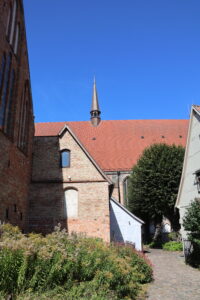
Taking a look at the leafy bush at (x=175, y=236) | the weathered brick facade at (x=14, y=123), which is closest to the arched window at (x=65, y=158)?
the weathered brick facade at (x=14, y=123)

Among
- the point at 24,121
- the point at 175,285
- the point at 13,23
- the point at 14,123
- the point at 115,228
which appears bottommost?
the point at 175,285

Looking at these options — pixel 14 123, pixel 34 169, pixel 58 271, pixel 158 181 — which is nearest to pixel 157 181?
pixel 158 181

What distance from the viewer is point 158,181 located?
2511cm

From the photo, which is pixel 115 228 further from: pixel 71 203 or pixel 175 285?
pixel 175 285

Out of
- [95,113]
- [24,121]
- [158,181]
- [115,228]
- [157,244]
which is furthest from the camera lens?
[95,113]

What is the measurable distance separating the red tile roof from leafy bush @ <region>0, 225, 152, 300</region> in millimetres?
24063

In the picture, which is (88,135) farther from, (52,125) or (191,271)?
(191,271)

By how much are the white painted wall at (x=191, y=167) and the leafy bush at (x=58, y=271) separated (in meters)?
10.1

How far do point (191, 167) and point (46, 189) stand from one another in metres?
9.97

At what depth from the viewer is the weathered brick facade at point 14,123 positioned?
1127cm

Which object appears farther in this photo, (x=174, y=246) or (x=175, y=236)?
(x=175, y=236)

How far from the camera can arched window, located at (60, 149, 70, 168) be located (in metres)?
15.5

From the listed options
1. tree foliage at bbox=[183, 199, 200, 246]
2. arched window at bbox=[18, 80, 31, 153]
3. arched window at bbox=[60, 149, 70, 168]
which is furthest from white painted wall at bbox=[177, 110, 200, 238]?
arched window at bbox=[18, 80, 31, 153]

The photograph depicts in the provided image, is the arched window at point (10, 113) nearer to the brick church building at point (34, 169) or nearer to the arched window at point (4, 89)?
the brick church building at point (34, 169)
